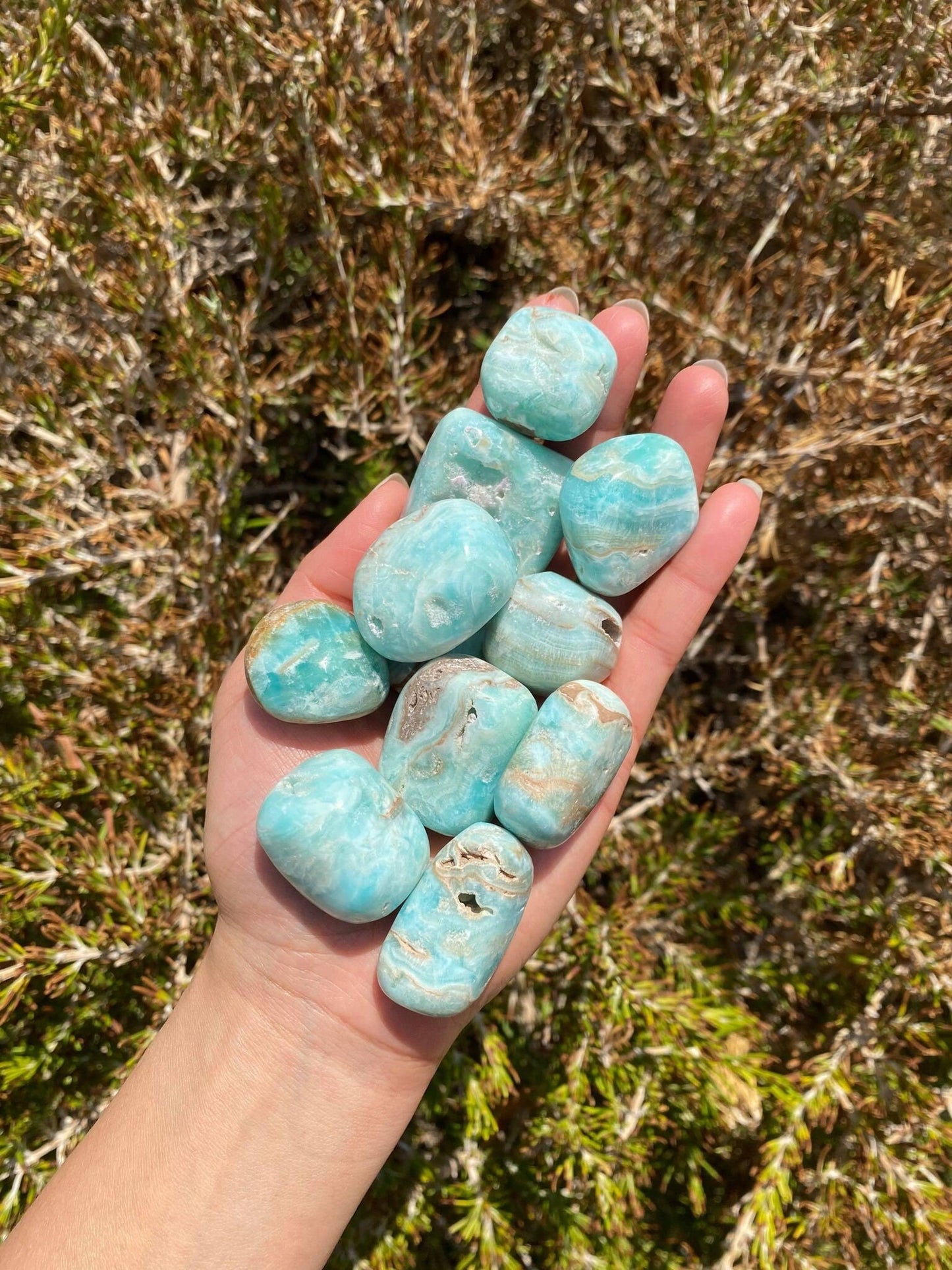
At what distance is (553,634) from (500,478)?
32 centimetres

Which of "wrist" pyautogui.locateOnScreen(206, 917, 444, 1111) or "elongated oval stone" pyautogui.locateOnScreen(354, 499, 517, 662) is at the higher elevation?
"elongated oval stone" pyautogui.locateOnScreen(354, 499, 517, 662)

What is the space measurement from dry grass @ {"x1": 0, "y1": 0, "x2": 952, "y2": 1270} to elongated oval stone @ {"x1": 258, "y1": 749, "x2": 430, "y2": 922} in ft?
1.42

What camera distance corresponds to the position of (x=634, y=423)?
6.89 ft

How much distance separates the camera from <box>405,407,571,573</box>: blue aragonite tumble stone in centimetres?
178

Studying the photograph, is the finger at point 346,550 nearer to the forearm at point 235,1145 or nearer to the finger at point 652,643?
the finger at point 652,643

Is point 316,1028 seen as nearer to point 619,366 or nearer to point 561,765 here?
point 561,765

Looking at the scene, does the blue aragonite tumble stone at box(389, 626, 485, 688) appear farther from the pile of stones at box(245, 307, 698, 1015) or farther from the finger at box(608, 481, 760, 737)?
the finger at box(608, 481, 760, 737)

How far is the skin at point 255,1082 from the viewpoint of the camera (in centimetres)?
157

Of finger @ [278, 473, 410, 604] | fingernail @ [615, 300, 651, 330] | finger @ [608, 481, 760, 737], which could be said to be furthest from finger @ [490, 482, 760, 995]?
finger @ [278, 473, 410, 604]

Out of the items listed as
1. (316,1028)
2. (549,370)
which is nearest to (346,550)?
(549,370)

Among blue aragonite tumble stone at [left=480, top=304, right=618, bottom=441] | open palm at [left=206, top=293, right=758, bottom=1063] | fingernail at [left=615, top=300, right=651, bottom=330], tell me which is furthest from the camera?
fingernail at [left=615, top=300, right=651, bottom=330]

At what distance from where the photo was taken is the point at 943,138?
1.95 m

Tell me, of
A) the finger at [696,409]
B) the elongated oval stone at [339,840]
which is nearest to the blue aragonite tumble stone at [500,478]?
the finger at [696,409]

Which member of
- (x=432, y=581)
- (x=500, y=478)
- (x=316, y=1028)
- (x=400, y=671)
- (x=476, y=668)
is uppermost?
(x=500, y=478)
